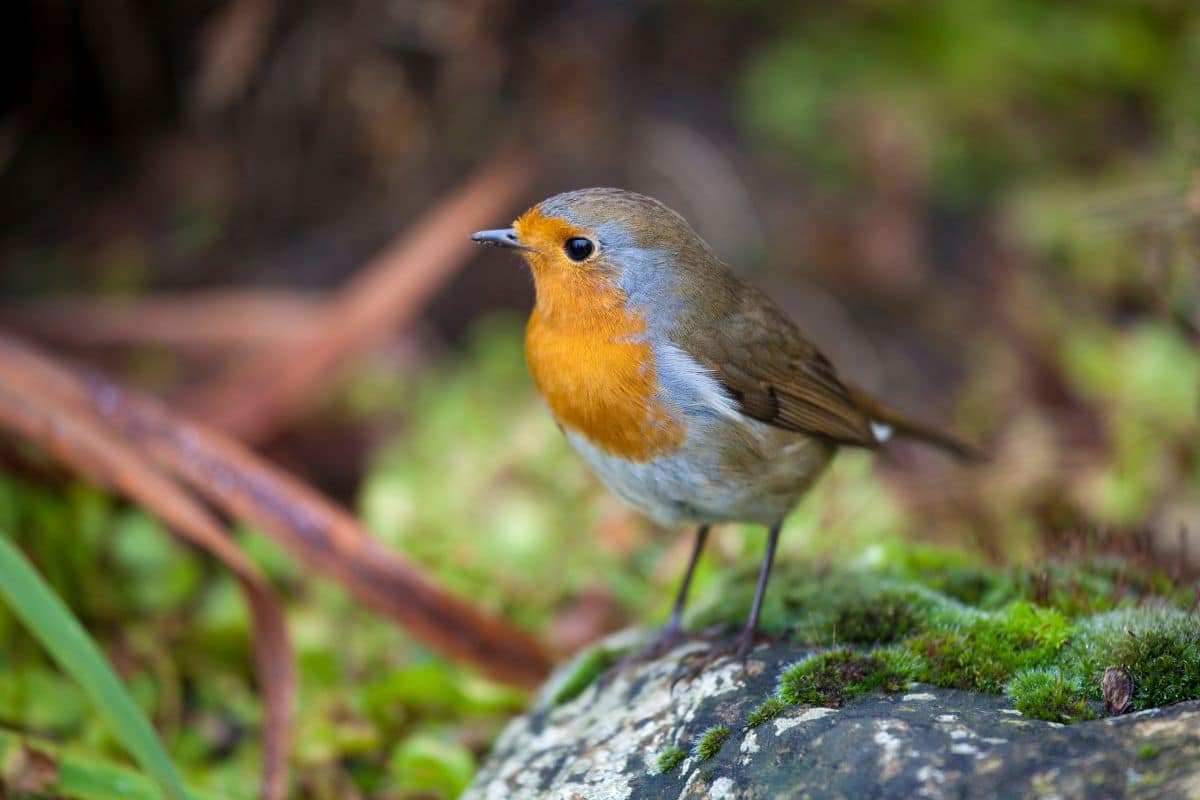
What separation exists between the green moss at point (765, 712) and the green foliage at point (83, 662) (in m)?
1.11

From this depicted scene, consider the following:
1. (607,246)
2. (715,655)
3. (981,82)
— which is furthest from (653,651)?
(981,82)

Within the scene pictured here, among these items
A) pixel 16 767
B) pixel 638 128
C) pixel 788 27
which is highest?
pixel 788 27

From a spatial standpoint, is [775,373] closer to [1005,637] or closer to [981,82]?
[1005,637]

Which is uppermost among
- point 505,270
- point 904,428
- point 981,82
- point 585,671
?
point 981,82

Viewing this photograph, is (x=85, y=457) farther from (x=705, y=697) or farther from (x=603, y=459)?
(x=705, y=697)

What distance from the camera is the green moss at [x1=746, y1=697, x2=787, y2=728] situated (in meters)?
2.27

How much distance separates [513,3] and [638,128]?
111cm

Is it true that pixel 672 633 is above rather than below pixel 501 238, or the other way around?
below

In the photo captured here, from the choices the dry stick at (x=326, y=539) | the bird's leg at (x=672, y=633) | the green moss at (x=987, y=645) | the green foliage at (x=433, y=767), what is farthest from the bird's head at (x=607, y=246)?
the green foliage at (x=433, y=767)

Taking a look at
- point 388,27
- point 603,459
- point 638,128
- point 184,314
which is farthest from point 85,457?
point 638,128

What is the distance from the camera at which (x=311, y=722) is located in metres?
3.39

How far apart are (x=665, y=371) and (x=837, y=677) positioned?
2.77ft

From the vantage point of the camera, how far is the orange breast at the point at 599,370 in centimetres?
274

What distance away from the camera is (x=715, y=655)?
2703 millimetres
